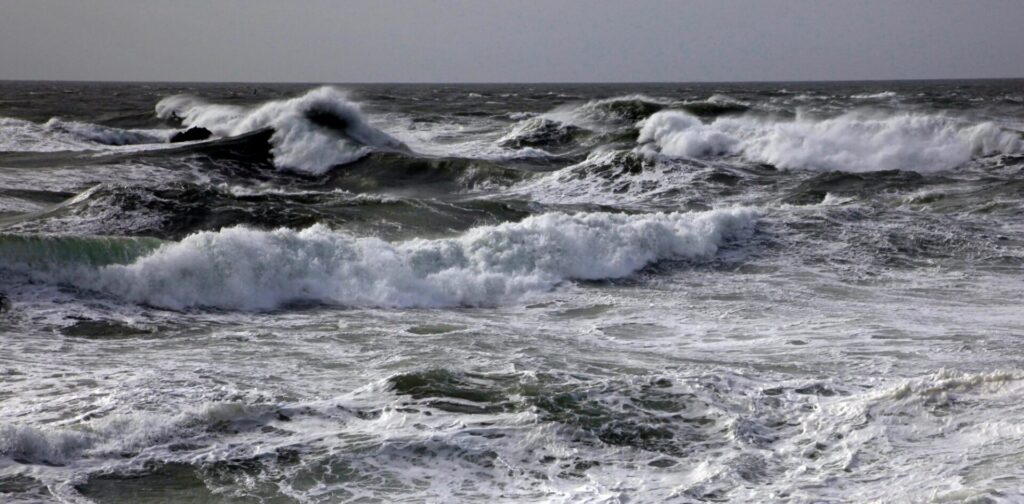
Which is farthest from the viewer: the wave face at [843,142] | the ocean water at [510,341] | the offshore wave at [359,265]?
the wave face at [843,142]

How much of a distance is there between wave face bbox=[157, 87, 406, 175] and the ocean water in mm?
2308

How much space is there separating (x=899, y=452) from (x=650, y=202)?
12.2 metres

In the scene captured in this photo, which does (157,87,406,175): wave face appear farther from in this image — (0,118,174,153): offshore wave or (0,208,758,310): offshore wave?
(0,208,758,310): offshore wave

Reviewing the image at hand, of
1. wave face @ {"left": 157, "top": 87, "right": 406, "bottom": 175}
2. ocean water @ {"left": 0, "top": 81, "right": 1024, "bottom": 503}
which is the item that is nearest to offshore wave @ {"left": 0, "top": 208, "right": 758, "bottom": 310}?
ocean water @ {"left": 0, "top": 81, "right": 1024, "bottom": 503}

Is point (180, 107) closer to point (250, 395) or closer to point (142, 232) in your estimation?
point (142, 232)

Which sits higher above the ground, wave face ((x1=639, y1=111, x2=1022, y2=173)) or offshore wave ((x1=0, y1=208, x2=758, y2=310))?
wave face ((x1=639, y1=111, x2=1022, y2=173))

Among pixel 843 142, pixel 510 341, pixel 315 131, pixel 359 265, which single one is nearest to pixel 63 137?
pixel 315 131

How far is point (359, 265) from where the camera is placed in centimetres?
1084

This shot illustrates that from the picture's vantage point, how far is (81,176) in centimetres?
1833

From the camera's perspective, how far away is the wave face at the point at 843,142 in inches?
936

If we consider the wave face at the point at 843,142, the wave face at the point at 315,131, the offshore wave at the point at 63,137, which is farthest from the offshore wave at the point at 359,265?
the offshore wave at the point at 63,137

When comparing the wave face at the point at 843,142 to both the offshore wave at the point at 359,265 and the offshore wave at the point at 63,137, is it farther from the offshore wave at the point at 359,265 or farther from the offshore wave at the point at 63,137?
the offshore wave at the point at 63,137

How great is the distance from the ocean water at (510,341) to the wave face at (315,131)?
7.57 ft

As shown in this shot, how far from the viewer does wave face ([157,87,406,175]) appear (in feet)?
73.4
